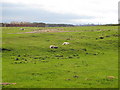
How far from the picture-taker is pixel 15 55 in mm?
43938

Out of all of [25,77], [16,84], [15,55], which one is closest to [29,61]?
[15,55]

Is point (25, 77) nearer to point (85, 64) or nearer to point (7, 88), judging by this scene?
point (7, 88)

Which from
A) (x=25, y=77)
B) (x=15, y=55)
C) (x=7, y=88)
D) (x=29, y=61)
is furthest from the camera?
(x=15, y=55)

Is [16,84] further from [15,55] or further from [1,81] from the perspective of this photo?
[15,55]

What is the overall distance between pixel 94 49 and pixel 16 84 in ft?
98.2

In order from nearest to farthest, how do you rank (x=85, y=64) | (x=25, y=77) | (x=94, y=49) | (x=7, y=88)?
(x=7, y=88) < (x=25, y=77) < (x=85, y=64) < (x=94, y=49)

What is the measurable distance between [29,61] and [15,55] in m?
7.24

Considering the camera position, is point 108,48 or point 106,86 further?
point 108,48

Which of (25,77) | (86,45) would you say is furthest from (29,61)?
(86,45)

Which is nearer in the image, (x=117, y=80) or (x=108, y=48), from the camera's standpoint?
(x=117, y=80)

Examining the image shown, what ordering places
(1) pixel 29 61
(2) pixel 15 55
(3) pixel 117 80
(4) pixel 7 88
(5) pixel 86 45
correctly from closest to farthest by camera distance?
(4) pixel 7 88 → (3) pixel 117 80 → (1) pixel 29 61 → (2) pixel 15 55 → (5) pixel 86 45

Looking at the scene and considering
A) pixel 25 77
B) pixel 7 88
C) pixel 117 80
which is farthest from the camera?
pixel 25 77

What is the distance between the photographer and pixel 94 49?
51.1 m

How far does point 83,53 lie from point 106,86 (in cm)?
2348
